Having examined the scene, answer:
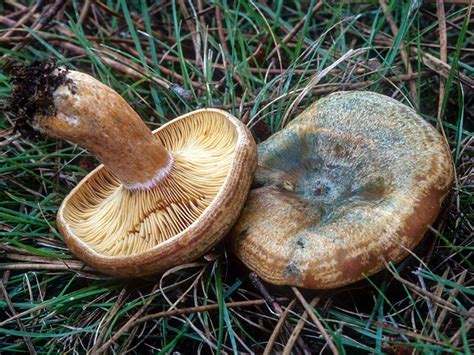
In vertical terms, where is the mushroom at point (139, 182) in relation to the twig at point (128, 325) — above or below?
above

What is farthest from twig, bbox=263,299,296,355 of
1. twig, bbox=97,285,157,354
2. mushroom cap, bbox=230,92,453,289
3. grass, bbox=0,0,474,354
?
twig, bbox=97,285,157,354

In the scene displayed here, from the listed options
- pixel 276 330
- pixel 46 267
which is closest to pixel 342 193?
pixel 276 330

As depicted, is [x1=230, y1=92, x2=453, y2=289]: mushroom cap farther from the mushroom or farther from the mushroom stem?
the mushroom stem

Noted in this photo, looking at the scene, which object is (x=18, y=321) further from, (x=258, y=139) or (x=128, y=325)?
(x=258, y=139)

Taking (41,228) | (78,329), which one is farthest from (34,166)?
(78,329)

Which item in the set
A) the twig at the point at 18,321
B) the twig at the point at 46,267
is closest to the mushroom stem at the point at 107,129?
the twig at the point at 46,267

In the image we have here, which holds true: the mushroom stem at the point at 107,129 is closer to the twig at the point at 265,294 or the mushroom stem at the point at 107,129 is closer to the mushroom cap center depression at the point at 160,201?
the mushroom cap center depression at the point at 160,201

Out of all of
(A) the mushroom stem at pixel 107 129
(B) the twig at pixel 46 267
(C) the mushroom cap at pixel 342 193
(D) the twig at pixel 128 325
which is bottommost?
(D) the twig at pixel 128 325

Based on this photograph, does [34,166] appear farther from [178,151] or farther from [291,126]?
[291,126]
